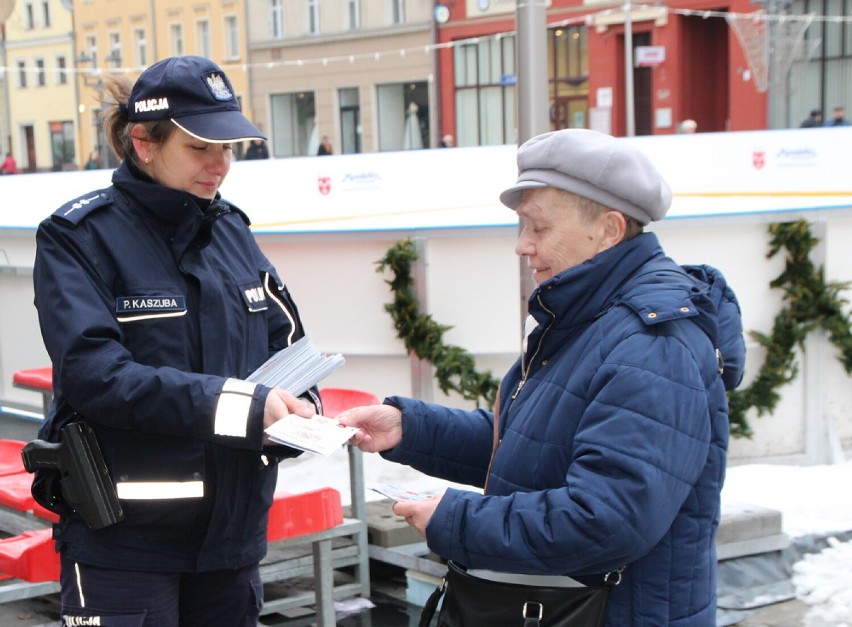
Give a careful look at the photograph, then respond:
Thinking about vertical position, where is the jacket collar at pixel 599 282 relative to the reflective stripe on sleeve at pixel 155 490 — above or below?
above

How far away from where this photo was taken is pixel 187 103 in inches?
100

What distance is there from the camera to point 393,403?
8.41 feet

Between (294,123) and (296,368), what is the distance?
36.3m

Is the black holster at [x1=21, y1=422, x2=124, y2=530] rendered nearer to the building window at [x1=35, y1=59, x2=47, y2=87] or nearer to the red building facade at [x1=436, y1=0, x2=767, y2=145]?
the red building facade at [x1=436, y1=0, x2=767, y2=145]

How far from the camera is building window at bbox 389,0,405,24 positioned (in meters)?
35.3

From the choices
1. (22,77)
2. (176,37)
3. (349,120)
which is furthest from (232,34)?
(22,77)

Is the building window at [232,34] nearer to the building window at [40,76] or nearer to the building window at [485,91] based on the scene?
the building window at [485,91]

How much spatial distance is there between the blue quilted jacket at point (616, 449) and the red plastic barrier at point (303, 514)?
5.47ft

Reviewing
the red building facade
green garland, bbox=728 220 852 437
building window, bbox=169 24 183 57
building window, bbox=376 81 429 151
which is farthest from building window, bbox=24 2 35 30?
green garland, bbox=728 220 852 437

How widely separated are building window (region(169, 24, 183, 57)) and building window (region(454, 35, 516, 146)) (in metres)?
10.8

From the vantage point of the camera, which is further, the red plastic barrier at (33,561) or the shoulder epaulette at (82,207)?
the red plastic barrier at (33,561)

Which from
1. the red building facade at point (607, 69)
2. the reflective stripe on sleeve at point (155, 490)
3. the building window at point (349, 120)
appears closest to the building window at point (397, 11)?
the red building facade at point (607, 69)

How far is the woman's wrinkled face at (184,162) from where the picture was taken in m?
2.58

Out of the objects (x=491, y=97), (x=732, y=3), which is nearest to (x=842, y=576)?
(x=732, y=3)
